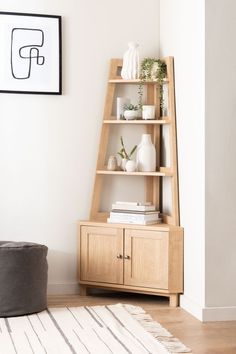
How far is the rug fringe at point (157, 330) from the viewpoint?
141 inches

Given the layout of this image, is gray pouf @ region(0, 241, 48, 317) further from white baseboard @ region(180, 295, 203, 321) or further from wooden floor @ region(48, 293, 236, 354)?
white baseboard @ region(180, 295, 203, 321)

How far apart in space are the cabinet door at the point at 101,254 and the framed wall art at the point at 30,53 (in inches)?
41.9

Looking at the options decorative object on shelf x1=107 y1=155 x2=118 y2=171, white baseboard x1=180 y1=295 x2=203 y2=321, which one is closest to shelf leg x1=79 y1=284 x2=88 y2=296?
white baseboard x1=180 y1=295 x2=203 y2=321

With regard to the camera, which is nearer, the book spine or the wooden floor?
the wooden floor

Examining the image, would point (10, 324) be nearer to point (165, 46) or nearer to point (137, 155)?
point (137, 155)

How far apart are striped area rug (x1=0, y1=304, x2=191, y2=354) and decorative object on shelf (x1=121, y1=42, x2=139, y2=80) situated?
1.64m

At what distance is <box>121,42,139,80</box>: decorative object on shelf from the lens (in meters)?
4.88

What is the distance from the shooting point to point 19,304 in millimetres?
4258

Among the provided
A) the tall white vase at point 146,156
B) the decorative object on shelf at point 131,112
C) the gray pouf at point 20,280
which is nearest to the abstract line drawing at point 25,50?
the decorative object on shelf at point 131,112

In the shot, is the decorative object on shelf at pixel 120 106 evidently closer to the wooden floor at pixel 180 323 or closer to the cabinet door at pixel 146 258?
the cabinet door at pixel 146 258

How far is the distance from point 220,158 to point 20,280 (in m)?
1.45

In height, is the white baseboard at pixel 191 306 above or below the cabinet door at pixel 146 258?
below

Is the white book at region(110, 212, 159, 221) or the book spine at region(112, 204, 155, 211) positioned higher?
the book spine at region(112, 204, 155, 211)

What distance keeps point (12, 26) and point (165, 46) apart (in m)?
1.11
